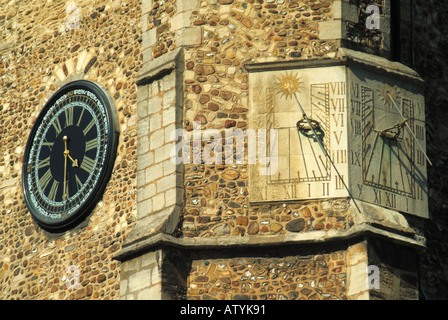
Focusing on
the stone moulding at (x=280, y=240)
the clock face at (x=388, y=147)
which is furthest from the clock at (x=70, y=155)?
the clock face at (x=388, y=147)

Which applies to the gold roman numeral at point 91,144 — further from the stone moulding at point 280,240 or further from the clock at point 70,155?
the stone moulding at point 280,240

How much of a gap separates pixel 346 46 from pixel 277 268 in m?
3.44

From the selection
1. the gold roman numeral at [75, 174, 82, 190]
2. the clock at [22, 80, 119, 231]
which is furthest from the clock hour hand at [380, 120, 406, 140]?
the gold roman numeral at [75, 174, 82, 190]

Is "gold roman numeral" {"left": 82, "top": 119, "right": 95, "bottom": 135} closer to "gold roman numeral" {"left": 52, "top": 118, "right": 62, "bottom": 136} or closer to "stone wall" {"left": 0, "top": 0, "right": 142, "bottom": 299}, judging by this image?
"stone wall" {"left": 0, "top": 0, "right": 142, "bottom": 299}

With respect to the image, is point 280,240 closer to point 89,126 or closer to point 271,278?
point 271,278

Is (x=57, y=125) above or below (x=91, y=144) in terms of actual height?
above

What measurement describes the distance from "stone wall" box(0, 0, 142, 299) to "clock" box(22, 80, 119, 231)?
164mm

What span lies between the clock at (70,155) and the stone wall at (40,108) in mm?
164

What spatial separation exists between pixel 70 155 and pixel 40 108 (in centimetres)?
155

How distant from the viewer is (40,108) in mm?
26562

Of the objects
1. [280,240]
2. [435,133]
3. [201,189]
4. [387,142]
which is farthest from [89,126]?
[435,133]

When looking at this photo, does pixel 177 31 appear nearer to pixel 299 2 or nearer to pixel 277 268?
pixel 299 2

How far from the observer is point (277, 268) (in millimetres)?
22734

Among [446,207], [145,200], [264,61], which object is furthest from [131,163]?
[446,207]
